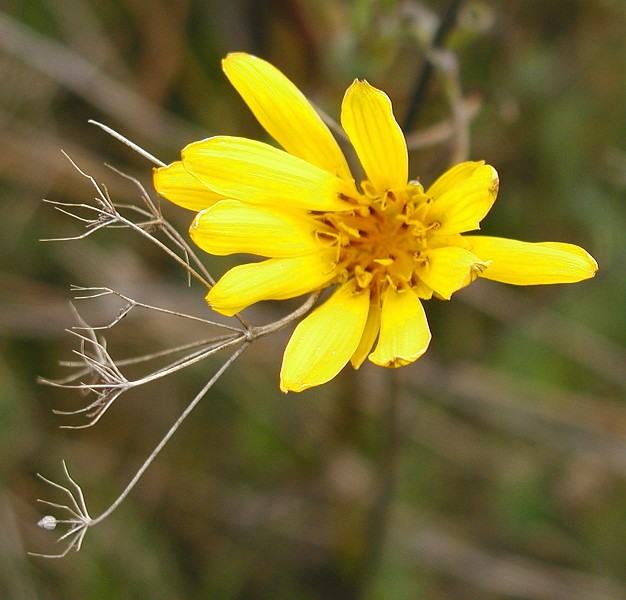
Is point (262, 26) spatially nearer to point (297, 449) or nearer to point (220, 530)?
point (297, 449)

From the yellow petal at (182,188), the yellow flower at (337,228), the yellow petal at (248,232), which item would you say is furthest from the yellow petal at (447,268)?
the yellow petal at (182,188)

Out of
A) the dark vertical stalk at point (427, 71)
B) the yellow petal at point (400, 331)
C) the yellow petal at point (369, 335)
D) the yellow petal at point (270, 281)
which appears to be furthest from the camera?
the dark vertical stalk at point (427, 71)

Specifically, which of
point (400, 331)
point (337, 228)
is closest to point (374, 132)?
point (337, 228)

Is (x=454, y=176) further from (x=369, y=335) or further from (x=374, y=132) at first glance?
(x=369, y=335)

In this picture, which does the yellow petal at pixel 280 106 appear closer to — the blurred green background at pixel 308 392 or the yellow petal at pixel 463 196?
the yellow petal at pixel 463 196

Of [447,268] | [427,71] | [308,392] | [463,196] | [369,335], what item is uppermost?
[427,71]

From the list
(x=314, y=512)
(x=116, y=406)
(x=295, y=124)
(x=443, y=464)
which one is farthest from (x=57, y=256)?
(x=295, y=124)
